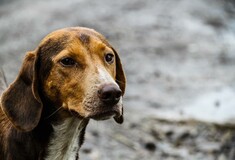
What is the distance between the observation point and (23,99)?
18.7 ft

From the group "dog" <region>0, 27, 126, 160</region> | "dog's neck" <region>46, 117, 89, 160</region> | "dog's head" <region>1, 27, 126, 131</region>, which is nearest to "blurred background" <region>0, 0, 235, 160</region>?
"dog's neck" <region>46, 117, 89, 160</region>

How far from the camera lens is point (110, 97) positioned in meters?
5.31

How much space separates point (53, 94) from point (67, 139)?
458 mm

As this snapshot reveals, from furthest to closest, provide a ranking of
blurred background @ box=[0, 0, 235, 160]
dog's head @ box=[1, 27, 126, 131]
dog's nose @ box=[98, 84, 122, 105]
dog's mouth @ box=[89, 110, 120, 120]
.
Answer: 1. blurred background @ box=[0, 0, 235, 160]
2. dog's head @ box=[1, 27, 126, 131]
3. dog's mouth @ box=[89, 110, 120, 120]
4. dog's nose @ box=[98, 84, 122, 105]

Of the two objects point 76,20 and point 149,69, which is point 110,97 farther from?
point 76,20

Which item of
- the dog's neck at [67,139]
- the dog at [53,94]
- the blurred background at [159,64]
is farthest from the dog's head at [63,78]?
the blurred background at [159,64]

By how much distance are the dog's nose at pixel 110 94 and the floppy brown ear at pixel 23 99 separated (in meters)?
0.59

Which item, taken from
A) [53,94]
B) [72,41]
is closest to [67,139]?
[53,94]

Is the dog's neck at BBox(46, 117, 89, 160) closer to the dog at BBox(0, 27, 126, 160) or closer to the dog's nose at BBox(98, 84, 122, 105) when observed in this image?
the dog at BBox(0, 27, 126, 160)

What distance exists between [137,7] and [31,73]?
38.5 ft

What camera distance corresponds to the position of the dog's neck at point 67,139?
5816 millimetres

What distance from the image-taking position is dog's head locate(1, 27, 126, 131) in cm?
548

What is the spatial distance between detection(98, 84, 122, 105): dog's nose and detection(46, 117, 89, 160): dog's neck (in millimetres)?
535

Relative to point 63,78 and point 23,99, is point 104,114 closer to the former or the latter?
A: point 63,78
